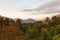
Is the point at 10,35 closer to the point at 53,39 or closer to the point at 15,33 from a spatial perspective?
the point at 15,33

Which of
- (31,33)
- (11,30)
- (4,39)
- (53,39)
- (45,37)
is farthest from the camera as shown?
(31,33)

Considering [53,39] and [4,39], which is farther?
[53,39]

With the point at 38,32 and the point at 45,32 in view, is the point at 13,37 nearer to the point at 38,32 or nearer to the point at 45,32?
the point at 45,32

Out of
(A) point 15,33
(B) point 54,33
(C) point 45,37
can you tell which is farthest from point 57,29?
(A) point 15,33

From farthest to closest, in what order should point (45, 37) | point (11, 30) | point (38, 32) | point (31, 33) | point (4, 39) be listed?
1. point (38, 32)
2. point (31, 33)
3. point (45, 37)
4. point (11, 30)
5. point (4, 39)

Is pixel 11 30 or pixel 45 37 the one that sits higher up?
pixel 11 30

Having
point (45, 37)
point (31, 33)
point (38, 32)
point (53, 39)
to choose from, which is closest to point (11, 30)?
point (53, 39)

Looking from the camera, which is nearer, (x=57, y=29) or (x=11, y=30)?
(x=11, y=30)

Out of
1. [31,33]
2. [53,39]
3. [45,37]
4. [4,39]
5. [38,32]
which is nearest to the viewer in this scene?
[4,39]

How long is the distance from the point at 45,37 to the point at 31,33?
6.04 meters

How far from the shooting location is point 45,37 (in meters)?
41.9

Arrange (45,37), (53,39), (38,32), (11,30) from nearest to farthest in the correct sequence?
(11,30) → (53,39) → (45,37) → (38,32)

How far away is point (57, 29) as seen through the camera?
47281 mm

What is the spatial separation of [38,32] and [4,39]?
1133 inches
